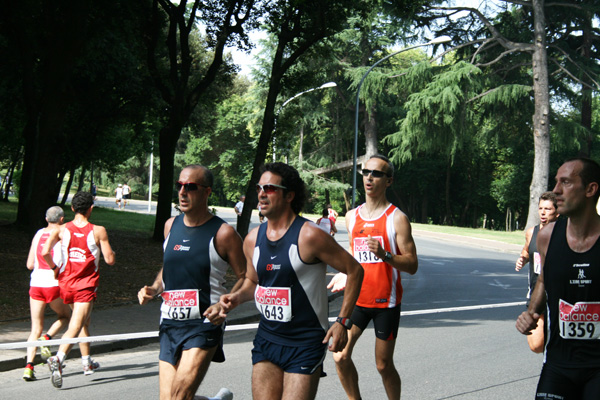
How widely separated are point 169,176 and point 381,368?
15497mm

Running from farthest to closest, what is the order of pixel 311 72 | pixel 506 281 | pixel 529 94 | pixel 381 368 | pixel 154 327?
pixel 529 94 → pixel 311 72 → pixel 506 281 → pixel 154 327 → pixel 381 368

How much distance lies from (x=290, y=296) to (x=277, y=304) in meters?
0.09

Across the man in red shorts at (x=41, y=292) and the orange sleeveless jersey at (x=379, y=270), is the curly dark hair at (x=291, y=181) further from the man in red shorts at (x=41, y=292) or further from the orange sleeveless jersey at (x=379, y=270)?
the man in red shorts at (x=41, y=292)

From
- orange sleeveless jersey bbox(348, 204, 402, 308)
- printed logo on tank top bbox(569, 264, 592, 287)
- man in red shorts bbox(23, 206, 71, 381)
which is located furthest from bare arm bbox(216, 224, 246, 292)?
man in red shorts bbox(23, 206, 71, 381)

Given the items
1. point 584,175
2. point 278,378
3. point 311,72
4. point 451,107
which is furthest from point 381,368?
point 451,107

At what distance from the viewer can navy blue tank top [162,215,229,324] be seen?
15.3 feet

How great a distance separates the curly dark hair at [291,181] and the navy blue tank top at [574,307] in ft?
4.92

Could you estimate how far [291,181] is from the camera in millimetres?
4379

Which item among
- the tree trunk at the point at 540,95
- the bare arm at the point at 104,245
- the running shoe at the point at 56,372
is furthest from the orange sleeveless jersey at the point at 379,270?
the tree trunk at the point at 540,95

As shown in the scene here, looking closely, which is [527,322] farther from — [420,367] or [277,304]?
[420,367]

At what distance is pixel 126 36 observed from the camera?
22953mm

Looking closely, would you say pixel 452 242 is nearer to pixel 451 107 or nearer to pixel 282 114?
pixel 451 107

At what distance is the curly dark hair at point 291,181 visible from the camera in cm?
436

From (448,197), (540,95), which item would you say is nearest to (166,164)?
(540,95)
